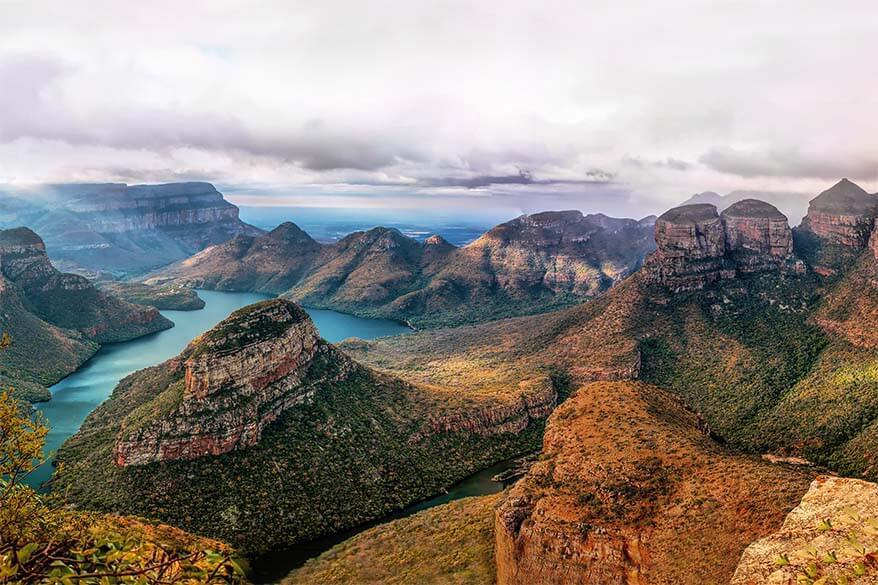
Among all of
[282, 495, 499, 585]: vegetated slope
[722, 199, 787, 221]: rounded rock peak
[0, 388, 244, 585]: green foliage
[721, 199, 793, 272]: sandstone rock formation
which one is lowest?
[282, 495, 499, 585]: vegetated slope

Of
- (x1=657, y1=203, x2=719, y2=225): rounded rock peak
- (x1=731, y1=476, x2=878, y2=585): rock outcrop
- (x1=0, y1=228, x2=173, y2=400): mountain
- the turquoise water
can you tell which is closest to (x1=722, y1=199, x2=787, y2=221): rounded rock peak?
(x1=657, y1=203, x2=719, y2=225): rounded rock peak

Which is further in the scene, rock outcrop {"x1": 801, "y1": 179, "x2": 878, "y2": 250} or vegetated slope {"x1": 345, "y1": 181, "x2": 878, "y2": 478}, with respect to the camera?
rock outcrop {"x1": 801, "y1": 179, "x2": 878, "y2": 250}

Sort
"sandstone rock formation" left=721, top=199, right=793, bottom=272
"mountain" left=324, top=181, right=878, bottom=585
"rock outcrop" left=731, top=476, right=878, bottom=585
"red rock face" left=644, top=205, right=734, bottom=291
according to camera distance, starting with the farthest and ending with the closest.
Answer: "sandstone rock formation" left=721, top=199, right=793, bottom=272 < "red rock face" left=644, top=205, right=734, bottom=291 < "mountain" left=324, top=181, right=878, bottom=585 < "rock outcrop" left=731, top=476, right=878, bottom=585

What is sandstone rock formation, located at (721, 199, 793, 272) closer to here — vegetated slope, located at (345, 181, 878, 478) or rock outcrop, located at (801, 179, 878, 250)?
vegetated slope, located at (345, 181, 878, 478)

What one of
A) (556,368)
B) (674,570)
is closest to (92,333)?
(556,368)

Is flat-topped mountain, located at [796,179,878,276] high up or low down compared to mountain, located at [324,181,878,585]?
up

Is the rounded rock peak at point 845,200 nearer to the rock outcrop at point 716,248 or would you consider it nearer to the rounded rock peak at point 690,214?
the rock outcrop at point 716,248

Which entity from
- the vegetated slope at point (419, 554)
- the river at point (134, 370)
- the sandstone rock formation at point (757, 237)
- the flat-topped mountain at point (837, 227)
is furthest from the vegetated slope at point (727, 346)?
the vegetated slope at point (419, 554)

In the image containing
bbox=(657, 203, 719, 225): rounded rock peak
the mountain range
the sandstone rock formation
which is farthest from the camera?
bbox=(657, 203, 719, 225): rounded rock peak
